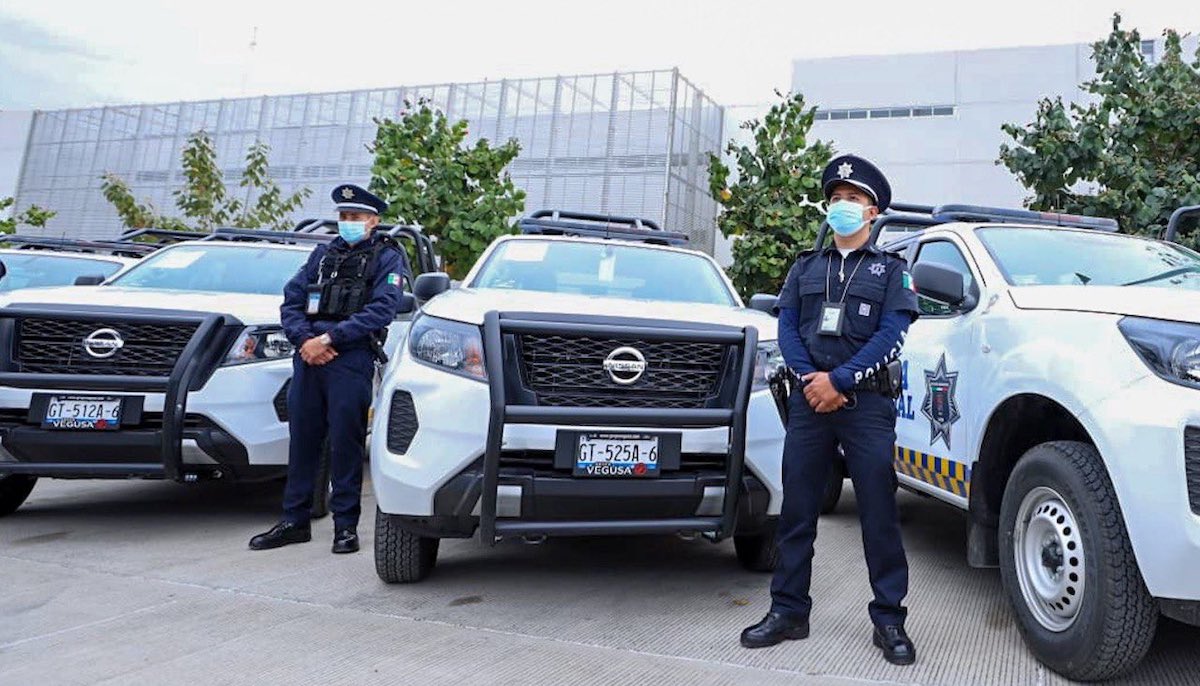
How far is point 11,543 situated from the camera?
4.30 m

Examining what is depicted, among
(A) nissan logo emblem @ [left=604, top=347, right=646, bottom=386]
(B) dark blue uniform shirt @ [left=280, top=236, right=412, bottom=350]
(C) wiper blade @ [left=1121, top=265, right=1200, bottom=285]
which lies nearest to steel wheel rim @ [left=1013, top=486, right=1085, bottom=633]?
(C) wiper blade @ [left=1121, top=265, right=1200, bottom=285]

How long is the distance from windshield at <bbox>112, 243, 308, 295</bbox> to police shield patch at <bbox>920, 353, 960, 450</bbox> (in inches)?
159

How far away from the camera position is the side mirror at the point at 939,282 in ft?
11.0

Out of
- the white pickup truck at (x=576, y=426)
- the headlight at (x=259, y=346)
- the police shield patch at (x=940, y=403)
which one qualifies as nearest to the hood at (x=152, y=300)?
the headlight at (x=259, y=346)

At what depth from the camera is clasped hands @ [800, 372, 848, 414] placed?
2926mm

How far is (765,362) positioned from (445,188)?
9.12m

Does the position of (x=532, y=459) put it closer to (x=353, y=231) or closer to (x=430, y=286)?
(x=430, y=286)

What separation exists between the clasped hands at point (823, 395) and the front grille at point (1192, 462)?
100 cm

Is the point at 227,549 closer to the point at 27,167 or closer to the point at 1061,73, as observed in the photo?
the point at 1061,73

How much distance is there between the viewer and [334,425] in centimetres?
424

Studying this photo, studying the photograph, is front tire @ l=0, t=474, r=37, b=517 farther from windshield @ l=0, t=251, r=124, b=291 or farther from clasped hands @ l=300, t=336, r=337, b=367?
windshield @ l=0, t=251, r=124, b=291

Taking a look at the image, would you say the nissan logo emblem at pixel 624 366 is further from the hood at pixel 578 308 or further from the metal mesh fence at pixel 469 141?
the metal mesh fence at pixel 469 141

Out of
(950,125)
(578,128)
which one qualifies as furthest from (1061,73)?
(578,128)

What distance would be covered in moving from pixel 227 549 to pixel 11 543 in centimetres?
110
